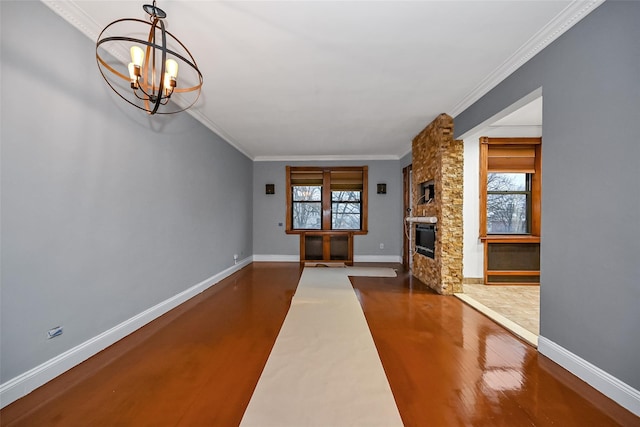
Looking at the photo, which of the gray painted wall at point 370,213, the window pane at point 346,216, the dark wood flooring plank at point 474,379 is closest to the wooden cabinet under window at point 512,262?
the dark wood flooring plank at point 474,379

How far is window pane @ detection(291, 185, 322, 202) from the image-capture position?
6945 millimetres

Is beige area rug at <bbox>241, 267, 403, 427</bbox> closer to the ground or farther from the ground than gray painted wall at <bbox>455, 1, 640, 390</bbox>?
closer to the ground

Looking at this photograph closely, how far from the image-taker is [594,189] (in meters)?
1.84

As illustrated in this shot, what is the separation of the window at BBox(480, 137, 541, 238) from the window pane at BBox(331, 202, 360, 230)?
300cm

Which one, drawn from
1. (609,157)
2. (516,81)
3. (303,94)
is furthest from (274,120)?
Result: (609,157)

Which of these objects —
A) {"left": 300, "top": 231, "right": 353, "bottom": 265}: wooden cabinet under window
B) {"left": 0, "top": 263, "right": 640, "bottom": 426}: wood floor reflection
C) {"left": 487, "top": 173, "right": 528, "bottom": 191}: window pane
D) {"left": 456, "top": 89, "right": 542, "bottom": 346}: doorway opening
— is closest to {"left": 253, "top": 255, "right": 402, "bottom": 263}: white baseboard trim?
{"left": 300, "top": 231, "right": 353, "bottom": 265}: wooden cabinet under window

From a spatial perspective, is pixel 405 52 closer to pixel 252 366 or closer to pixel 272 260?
pixel 252 366

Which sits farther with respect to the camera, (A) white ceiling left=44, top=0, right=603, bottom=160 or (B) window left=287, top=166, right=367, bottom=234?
(B) window left=287, top=166, right=367, bottom=234

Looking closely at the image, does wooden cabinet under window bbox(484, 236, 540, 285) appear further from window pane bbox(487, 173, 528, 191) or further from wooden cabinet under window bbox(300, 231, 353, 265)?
wooden cabinet under window bbox(300, 231, 353, 265)

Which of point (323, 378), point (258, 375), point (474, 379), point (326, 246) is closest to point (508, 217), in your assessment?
point (474, 379)

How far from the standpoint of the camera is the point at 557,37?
2.12m

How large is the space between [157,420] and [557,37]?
3921 millimetres

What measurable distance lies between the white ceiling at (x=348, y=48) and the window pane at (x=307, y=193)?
2.94 metres

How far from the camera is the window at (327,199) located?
6.80 meters
